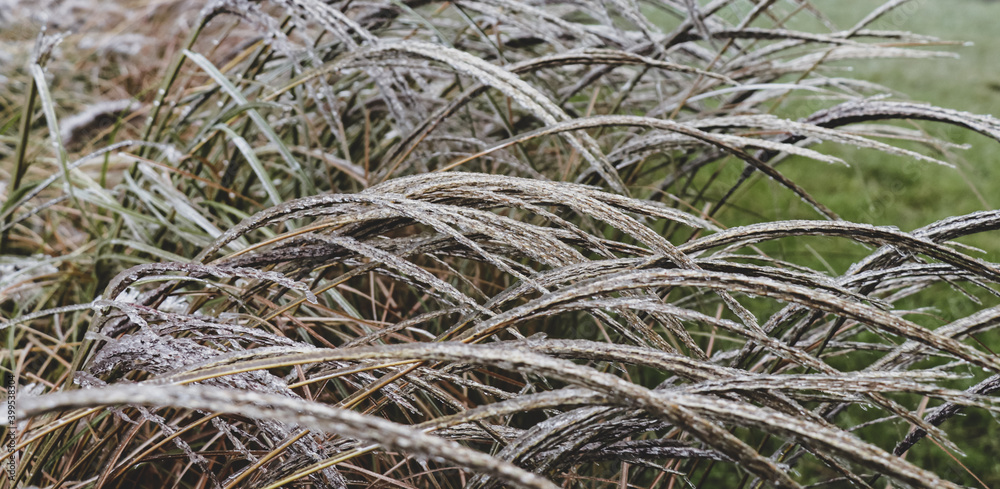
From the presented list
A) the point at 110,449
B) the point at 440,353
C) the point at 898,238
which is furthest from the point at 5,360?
the point at 898,238

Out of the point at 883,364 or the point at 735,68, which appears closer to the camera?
the point at 883,364

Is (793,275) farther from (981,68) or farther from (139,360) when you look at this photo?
(981,68)

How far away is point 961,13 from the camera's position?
5.98 meters

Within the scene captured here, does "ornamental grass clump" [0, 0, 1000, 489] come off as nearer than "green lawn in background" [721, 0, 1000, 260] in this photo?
Yes

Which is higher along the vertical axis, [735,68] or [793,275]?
[735,68]

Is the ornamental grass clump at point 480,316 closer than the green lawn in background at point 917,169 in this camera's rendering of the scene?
Yes

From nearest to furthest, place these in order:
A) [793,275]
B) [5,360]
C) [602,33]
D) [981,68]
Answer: [793,275] → [5,360] → [602,33] → [981,68]

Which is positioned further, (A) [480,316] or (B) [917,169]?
(B) [917,169]

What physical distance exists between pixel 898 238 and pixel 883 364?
25 centimetres

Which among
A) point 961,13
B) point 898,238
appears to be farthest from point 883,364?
point 961,13

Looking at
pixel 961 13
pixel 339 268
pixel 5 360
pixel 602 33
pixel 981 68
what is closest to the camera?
pixel 5 360

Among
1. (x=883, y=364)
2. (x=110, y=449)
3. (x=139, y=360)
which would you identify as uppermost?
(x=883, y=364)

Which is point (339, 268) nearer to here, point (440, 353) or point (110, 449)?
point (110, 449)

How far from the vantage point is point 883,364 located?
749mm
